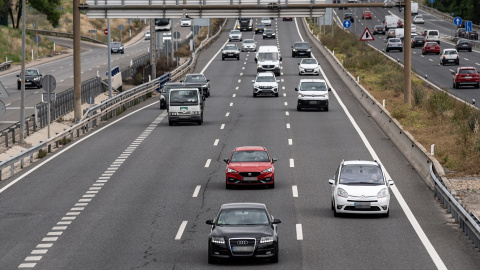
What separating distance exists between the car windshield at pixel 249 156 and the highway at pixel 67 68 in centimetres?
2204

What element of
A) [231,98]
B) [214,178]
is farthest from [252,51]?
[214,178]

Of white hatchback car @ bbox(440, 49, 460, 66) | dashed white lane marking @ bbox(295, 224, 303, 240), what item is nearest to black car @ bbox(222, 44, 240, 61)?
white hatchback car @ bbox(440, 49, 460, 66)

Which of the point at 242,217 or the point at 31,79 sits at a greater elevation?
the point at 242,217

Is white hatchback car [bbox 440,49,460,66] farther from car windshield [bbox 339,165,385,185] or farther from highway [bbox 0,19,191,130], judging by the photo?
car windshield [bbox 339,165,385,185]

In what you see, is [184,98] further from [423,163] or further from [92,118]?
[423,163]

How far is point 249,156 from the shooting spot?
103 feet

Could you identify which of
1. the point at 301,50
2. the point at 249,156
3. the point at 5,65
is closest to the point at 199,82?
the point at 301,50

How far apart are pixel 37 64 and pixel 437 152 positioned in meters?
69.8

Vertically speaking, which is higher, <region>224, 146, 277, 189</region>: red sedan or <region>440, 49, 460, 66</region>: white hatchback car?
<region>440, 49, 460, 66</region>: white hatchback car

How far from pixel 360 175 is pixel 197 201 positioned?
5.17m

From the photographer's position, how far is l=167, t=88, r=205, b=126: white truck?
47625mm

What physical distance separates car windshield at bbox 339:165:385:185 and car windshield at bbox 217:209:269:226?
5531 mm

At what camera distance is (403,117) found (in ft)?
150

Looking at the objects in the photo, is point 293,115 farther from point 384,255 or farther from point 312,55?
point 312,55
